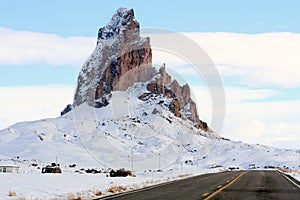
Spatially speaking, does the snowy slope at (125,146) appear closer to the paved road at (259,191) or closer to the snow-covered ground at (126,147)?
the snow-covered ground at (126,147)

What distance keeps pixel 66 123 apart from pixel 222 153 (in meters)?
55.1

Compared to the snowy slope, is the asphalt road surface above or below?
below

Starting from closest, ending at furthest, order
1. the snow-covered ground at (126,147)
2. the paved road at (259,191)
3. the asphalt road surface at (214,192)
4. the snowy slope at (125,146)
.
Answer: the asphalt road surface at (214,192) < the paved road at (259,191) < the snow-covered ground at (126,147) < the snowy slope at (125,146)

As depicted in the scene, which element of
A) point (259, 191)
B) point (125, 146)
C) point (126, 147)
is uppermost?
point (125, 146)

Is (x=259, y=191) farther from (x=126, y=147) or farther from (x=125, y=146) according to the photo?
(x=125, y=146)

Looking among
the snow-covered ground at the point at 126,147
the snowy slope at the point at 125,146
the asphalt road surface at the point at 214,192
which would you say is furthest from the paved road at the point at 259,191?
the snowy slope at the point at 125,146

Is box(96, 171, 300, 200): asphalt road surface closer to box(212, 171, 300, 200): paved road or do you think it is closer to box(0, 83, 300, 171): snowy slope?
box(212, 171, 300, 200): paved road

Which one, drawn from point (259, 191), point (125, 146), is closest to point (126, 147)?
point (125, 146)

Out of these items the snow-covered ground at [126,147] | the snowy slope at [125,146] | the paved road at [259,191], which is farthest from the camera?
the snowy slope at [125,146]

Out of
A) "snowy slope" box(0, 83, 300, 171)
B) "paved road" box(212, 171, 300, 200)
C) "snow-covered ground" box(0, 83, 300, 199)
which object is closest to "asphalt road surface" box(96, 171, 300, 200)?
"paved road" box(212, 171, 300, 200)

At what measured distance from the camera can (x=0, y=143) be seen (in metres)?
145

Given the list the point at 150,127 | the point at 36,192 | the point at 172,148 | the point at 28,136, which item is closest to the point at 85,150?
the point at 28,136

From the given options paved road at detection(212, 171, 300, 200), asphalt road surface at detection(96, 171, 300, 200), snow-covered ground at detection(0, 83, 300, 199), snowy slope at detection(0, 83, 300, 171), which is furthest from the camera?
snowy slope at detection(0, 83, 300, 171)

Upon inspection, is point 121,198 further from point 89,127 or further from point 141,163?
point 89,127
